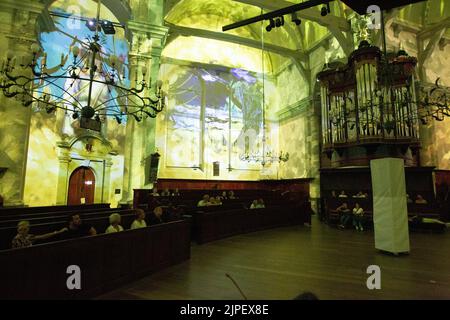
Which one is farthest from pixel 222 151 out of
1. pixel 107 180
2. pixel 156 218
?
pixel 156 218

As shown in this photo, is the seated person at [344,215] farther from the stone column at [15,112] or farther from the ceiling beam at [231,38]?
the stone column at [15,112]

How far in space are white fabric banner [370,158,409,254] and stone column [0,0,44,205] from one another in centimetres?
941

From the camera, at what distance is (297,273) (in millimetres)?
4492

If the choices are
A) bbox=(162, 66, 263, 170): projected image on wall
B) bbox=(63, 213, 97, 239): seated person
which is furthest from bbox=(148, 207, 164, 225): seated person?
bbox=(162, 66, 263, 170): projected image on wall

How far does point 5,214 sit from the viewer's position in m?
6.26

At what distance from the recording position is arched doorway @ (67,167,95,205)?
12328 mm

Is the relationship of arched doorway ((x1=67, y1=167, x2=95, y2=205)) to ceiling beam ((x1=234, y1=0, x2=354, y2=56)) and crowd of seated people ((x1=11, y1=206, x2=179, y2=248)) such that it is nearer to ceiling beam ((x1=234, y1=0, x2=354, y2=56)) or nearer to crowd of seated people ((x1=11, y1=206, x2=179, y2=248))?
crowd of seated people ((x1=11, y1=206, x2=179, y2=248))

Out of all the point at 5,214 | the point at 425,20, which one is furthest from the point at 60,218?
the point at 425,20

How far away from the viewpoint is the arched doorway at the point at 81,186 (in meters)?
12.3

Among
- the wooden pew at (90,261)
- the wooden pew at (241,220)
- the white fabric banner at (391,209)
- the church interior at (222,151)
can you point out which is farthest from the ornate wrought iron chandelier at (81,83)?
the white fabric banner at (391,209)

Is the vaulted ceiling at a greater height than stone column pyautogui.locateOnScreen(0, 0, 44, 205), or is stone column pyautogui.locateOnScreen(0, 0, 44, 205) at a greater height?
the vaulted ceiling

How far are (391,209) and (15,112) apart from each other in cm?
1012

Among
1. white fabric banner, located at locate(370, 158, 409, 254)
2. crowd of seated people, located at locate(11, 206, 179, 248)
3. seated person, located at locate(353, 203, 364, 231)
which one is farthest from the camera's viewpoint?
seated person, located at locate(353, 203, 364, 231)

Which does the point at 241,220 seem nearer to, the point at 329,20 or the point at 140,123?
the point at 140,123
